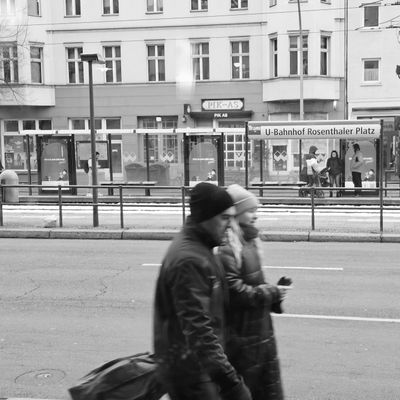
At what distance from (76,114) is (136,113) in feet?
11.5

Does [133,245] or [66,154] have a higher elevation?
[66,154]

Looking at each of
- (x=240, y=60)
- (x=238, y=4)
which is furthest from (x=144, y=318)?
(x=238, y=4)

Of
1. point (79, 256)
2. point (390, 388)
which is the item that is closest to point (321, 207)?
point (79, 256)

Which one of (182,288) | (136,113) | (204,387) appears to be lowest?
(204,387)

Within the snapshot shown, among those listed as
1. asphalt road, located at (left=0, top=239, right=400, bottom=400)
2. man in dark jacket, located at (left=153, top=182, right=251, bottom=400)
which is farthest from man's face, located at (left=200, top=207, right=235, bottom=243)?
asphalt road, located at (left=0, top=239, right=400, bottom=400)

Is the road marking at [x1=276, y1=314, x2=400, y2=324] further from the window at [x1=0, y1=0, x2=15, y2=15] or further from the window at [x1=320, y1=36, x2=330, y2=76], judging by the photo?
the window at [x1=0, y1=0, x2=15, y2=15]

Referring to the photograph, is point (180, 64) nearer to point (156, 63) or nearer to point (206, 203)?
point (156, 63)

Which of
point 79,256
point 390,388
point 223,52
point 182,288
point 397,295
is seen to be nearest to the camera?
point 182,288

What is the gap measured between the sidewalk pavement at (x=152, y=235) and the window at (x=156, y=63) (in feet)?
71.3

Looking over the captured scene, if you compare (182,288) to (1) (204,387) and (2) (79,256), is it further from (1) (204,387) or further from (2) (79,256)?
(2) (79,256)

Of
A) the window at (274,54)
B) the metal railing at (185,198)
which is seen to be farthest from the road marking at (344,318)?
the window at (274,54)

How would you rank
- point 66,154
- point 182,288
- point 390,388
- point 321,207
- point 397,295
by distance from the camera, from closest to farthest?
point 182,288, point 390,388, point 397,295, point 321,207, point 66,154

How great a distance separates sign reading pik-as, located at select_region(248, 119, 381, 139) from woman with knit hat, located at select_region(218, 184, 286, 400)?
18.0m

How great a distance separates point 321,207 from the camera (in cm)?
1477
